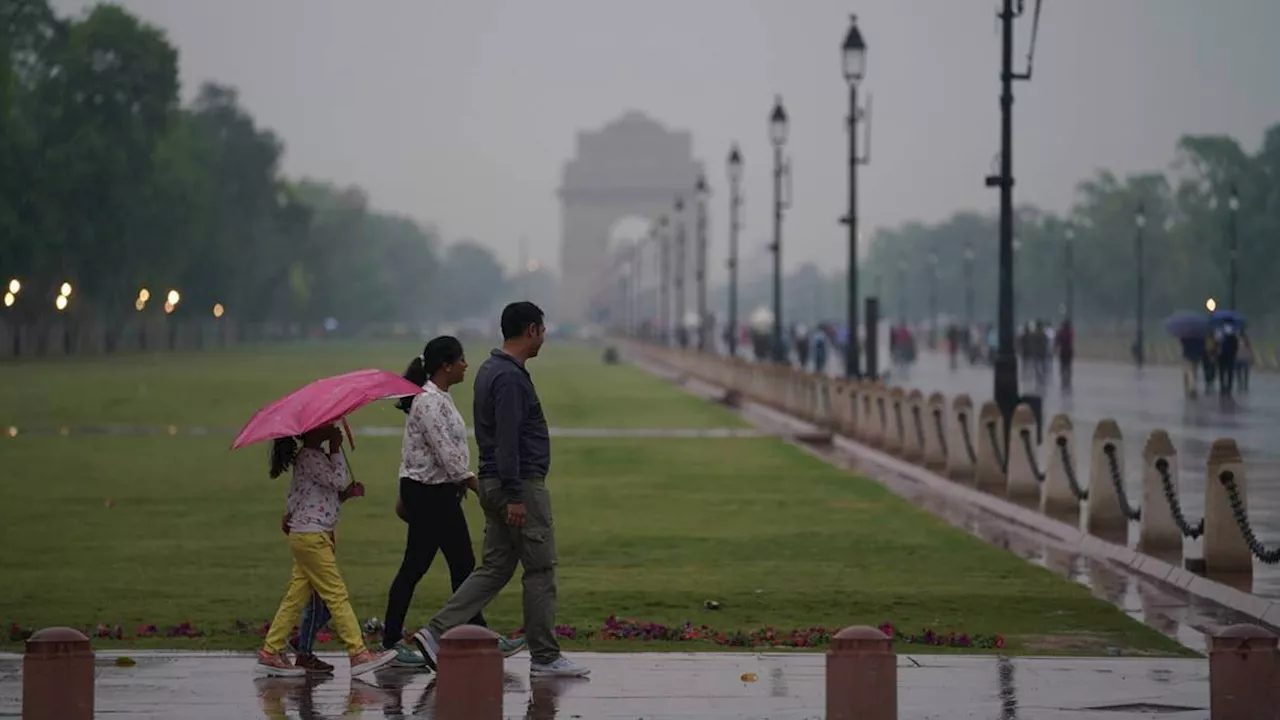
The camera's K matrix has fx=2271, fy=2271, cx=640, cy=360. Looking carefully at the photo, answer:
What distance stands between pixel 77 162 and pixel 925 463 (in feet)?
192

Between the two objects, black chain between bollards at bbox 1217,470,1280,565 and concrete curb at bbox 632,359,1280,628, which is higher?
black chain between bollards at bbox 1217,470,1280,565

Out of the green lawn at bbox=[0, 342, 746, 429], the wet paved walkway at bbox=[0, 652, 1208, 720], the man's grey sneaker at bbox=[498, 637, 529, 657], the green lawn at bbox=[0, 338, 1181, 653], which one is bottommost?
the green lawn at bbox=[0, 342, 746, 429]

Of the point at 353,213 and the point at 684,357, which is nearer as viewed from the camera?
the point at 684,357

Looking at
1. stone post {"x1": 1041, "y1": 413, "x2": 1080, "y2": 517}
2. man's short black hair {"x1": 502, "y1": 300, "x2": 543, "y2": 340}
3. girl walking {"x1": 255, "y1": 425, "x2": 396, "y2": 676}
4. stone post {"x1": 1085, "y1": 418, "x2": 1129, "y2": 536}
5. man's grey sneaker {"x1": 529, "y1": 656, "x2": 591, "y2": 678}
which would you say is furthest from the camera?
stone post {"x1": 1041, "y1": 413, "x2": 1080, "y2": 517}

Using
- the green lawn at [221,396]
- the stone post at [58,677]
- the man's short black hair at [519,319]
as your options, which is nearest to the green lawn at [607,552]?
the man's short black hair at [519,319]

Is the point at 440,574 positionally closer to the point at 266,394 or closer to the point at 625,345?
the point at 266,394

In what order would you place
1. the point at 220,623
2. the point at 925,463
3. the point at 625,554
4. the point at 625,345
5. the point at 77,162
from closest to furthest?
the point at 220,623
the point at 625,554
the point at 925,463
the point at 77,162
the point at 625,345

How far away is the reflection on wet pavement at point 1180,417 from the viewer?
22.6 meters

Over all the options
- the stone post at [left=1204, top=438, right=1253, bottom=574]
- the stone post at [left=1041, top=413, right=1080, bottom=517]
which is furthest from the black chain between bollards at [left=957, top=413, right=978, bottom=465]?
the stone post at [left=1204, top=438, right=1253, bottom=574]

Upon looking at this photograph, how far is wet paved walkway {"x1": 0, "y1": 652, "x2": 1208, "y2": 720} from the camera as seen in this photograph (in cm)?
1042

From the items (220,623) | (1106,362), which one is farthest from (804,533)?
(1106,362)

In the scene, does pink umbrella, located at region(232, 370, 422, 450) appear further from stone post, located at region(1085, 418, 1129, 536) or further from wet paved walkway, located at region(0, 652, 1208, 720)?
stone post, located at region(1085, 418, 1129, 536)

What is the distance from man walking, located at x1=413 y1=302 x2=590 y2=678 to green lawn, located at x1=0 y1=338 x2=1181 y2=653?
1633mm

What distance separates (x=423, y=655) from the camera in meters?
→ 11.7
